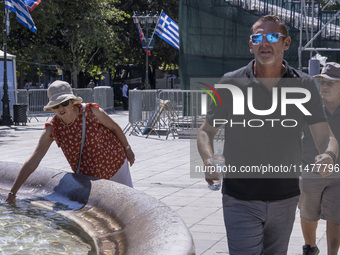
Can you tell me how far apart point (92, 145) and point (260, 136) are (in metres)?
1.94

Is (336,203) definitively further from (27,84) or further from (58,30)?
(27,84)

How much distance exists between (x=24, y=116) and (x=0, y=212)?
20.2 meters

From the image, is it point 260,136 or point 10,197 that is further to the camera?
point 10,197

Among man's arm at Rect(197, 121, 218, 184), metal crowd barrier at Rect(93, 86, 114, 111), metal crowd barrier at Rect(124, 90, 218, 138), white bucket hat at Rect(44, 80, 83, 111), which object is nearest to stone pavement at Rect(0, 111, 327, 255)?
metal crowd barrier at Rect(124, 90, 218, 138)

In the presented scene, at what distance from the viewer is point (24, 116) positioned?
2547 centimetres

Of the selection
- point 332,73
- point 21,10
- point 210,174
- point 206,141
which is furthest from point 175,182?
point 21,10

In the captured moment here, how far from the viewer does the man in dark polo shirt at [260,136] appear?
3709mm

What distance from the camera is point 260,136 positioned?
3.75 m

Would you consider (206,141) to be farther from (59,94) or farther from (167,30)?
(167,30)

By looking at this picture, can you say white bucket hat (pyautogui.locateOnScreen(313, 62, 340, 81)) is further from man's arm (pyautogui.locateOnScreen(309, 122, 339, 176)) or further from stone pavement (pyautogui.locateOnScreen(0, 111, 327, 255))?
stone pavement (pyautogui.locateOnScreen(0, 111, 327, 255))

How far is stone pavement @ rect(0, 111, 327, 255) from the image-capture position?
21.3ft

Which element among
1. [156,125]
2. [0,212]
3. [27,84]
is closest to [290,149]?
[0,212]

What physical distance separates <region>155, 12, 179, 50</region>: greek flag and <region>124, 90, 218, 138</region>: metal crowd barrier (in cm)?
→ 621

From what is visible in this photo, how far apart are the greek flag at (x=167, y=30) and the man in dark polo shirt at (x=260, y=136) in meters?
22.2
